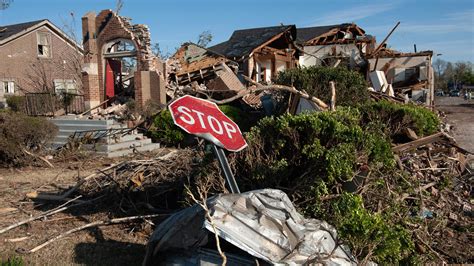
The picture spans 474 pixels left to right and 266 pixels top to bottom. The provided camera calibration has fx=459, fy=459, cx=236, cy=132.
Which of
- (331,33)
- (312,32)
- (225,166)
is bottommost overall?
(225,166)

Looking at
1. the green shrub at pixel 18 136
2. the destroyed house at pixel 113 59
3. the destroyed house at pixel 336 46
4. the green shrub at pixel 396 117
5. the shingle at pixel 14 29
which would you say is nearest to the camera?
the green shrub at pixel 396 117

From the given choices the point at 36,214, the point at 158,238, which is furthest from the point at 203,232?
the point at 36,214

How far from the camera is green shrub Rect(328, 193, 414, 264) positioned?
439 centimetres

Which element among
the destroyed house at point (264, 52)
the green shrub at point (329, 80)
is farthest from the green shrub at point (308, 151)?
the destroyed house at point (264, 52)

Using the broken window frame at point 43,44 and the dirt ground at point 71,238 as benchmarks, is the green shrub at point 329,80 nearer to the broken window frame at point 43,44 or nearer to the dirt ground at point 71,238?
the dirt ground at point 71,238

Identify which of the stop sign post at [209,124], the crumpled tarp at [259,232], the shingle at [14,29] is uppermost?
the shingle at [14,29]

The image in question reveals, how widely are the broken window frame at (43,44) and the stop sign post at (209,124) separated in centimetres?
3282

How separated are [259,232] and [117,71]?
19.2 m

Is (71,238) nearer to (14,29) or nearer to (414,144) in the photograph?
(414,144)

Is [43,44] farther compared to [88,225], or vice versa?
[43,44]

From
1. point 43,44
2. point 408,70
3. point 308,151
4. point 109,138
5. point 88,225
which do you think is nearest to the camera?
point 308,151

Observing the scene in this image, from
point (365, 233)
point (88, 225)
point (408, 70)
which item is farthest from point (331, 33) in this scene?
point (365, 233)

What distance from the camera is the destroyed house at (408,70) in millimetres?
26453

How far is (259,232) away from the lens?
11.7 ft
